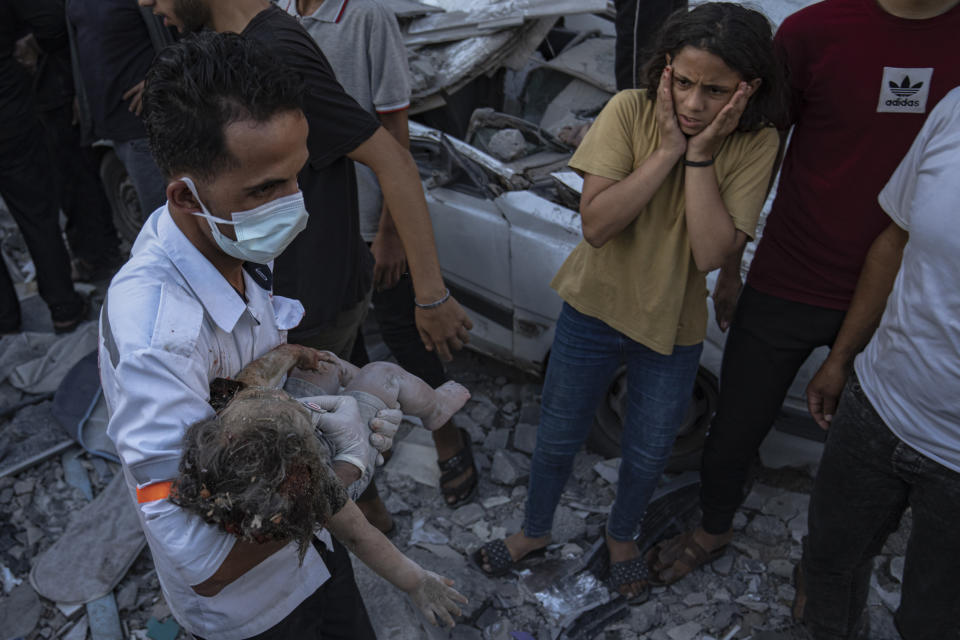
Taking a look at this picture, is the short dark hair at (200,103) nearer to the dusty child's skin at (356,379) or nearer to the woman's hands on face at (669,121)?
the dusty child's skin at (356,379)

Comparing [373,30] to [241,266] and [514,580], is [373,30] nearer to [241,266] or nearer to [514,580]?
[241,266]

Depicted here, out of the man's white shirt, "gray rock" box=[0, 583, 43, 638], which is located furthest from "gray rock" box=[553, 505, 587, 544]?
"gray rock" box=[0, 583, 43, 638]

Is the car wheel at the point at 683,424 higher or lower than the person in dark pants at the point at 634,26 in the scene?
lower

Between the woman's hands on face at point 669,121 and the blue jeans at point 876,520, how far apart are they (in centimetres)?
90

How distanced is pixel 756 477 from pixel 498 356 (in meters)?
1.45

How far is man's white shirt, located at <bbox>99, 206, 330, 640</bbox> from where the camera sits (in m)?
1.21

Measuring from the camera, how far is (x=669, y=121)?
2.19 metres

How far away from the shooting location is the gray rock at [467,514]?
3.44 metres

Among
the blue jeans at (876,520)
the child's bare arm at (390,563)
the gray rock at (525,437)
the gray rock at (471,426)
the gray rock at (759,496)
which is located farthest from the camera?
the gray rock at (471,426)

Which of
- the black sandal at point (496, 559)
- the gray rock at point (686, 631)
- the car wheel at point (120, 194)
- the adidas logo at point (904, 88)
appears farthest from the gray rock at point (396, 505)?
the car wheel at point (120, 194)

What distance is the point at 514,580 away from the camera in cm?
311

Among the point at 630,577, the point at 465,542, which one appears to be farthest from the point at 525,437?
the point at 630,577

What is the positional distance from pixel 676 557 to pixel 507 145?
217 centimetres

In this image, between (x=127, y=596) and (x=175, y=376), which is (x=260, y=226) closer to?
(x=175, y=376)
